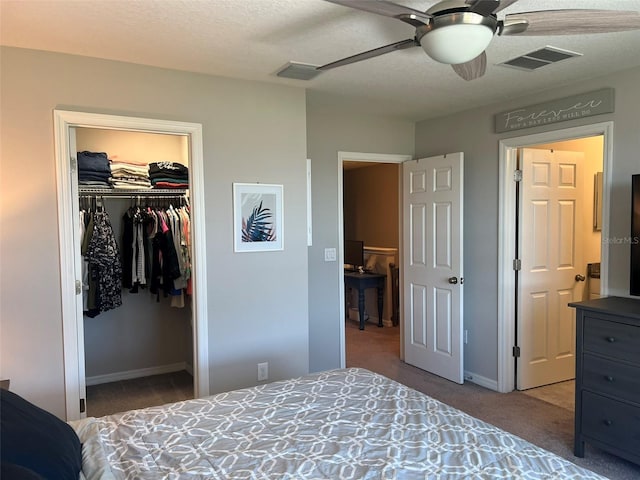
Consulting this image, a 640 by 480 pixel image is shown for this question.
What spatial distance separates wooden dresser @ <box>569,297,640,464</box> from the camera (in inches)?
101

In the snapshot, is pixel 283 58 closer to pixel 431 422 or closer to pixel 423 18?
pixel 423 18

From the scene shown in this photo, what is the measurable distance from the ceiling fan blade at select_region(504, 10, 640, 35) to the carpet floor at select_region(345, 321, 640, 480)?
2.34 m

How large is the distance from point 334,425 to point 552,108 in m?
2.90

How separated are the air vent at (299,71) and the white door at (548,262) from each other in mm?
1904

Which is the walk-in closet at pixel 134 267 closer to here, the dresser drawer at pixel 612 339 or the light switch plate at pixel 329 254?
the light switch plate at pixel 329 254

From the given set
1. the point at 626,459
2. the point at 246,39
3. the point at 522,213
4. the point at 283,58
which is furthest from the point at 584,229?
the point at 246,39

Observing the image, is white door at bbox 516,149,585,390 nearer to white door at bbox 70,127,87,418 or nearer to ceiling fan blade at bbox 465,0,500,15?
ceiling fan blade at bbox 465,0,500,15

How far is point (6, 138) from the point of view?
2592 mm

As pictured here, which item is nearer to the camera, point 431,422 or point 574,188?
point 431,422

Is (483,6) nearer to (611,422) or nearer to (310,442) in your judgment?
(310,442)

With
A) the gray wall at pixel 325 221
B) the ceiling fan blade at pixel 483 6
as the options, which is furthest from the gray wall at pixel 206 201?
the ceiling fan blade at pixel 483 6

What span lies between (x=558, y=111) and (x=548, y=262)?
1.28 m

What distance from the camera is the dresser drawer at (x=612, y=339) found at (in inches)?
100

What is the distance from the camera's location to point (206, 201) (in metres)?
3.17
